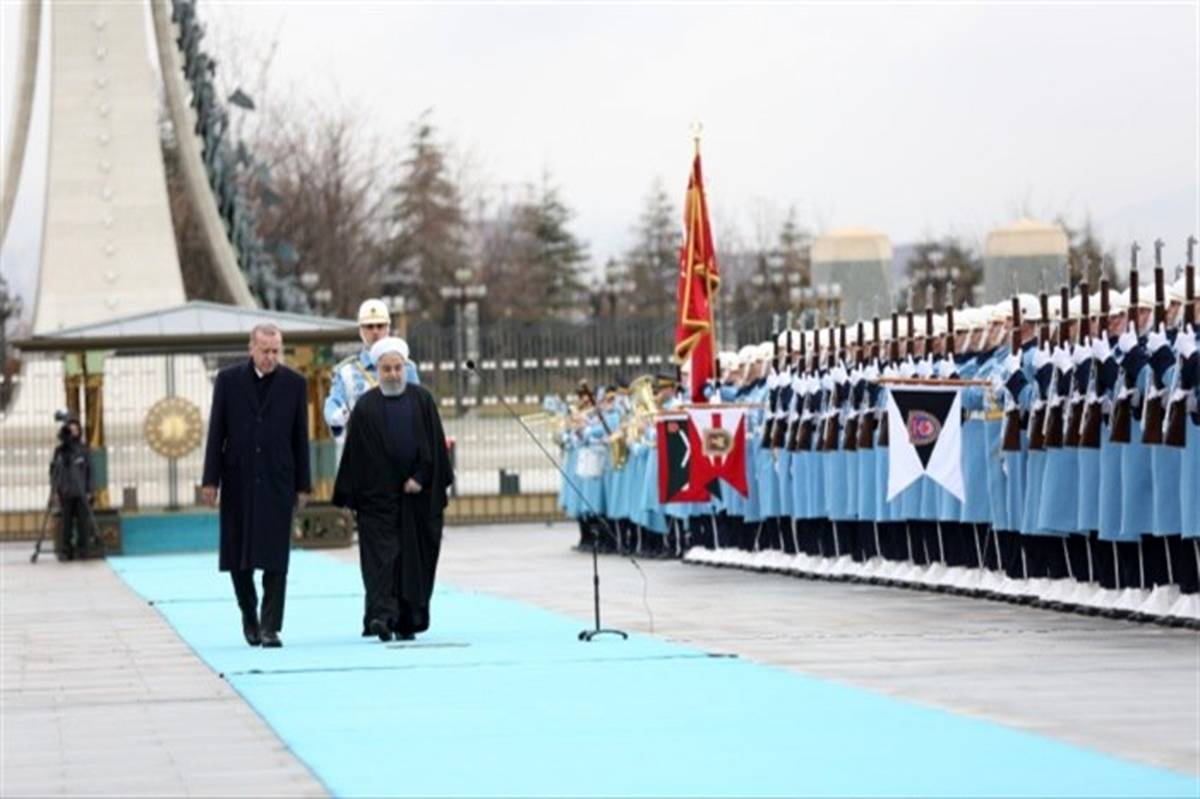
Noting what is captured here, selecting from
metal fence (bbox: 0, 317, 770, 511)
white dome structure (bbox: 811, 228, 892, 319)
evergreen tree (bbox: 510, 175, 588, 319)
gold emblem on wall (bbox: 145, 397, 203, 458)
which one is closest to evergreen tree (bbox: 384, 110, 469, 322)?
evergreen tree (bbox: 510, 175, 588, 319)

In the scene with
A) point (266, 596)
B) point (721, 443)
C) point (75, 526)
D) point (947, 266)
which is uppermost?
point (947, 266)

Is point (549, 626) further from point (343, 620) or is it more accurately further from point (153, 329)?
point (153, 329)

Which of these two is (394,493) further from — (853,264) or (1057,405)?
(853,264)

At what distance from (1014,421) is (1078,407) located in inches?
Result: 43.4

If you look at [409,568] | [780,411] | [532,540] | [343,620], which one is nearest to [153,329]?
[532,540]

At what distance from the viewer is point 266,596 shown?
1744 centimetres

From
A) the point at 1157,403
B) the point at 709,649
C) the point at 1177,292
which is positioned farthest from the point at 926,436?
the point at 709,649

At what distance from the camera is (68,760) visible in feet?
38.0

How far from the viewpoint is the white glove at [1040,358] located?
18.6m

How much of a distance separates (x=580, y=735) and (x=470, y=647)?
499 cm

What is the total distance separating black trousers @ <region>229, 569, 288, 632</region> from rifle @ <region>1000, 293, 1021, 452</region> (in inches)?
174

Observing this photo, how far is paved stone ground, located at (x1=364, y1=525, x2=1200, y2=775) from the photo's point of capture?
12125 millimetres

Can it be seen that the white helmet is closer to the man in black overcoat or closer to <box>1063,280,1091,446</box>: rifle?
the man in black overcoat

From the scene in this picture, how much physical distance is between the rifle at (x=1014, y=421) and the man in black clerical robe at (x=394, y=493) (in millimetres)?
3499
